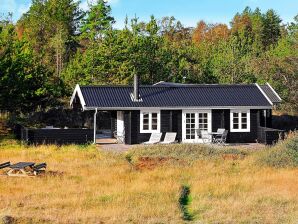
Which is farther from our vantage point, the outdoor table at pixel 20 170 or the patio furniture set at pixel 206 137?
the patio furniture set at pixel 206 137

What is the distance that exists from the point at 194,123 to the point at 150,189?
1557cm

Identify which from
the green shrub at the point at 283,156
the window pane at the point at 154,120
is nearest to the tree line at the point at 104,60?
the window pane at the point at 154,120

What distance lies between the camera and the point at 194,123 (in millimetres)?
33531

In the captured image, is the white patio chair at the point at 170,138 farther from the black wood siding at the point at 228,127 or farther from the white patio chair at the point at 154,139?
the black wood siding at the point at 228,127

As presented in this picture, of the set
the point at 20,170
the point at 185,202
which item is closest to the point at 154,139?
the point at 20,170

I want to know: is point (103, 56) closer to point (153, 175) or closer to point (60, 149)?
point (60, 149)

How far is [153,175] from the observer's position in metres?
21.2

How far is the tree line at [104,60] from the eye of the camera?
124ft

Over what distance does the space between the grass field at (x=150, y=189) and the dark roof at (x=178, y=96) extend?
5978mm

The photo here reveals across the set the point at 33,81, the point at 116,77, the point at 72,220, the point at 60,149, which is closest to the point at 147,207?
the point at 72,220

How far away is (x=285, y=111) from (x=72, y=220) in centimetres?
3907

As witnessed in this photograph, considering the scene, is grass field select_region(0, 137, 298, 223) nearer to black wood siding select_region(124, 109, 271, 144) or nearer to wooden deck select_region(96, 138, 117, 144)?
black wood siding select_region(124, 109, 271, 144)

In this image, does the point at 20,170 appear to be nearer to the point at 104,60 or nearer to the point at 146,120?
the point at 146,120

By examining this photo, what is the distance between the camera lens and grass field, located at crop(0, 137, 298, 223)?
14.7m
